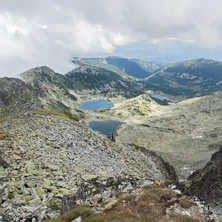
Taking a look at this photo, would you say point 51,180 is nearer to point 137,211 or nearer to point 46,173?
point 46,173

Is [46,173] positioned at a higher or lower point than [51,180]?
higher

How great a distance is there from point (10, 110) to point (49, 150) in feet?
281

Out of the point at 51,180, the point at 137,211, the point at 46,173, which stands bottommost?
the point at 137,211

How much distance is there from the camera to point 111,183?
25953 mm

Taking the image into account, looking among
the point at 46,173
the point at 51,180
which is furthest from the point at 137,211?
the point at 46,173

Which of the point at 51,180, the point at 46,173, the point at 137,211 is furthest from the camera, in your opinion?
the point at 46,173

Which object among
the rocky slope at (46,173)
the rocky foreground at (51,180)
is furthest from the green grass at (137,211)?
the rocky slope at (46,173)

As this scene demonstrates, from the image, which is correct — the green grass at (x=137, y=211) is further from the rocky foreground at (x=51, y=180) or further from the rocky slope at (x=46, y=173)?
the rocky slope at (x=46, y=173)

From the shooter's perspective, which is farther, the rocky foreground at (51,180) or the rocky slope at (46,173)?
the rocky slope at (46,173)

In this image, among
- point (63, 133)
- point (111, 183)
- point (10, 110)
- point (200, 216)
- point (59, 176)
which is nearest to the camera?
point (200, 216)

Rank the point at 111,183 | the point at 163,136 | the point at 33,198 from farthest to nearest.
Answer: the point at 163,136 → the point at 111,183 → the point at 33,198

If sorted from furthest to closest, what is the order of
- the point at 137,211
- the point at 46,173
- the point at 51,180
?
the point at 46,173 < the point at 51,180 < the point at 137,211

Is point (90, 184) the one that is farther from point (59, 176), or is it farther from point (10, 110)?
point (10, 110)

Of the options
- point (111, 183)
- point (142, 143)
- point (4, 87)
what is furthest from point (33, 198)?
point (4, 87)
